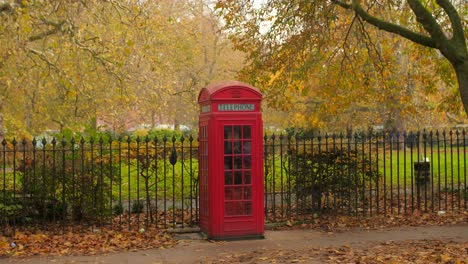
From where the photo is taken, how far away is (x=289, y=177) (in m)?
10.0

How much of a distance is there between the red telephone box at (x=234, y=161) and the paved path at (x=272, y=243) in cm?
30

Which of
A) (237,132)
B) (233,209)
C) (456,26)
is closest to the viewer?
(456,26)

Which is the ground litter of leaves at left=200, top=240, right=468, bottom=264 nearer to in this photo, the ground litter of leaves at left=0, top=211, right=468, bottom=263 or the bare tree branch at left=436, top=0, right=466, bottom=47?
the ground litter of leaves at left=0, top=211, right=468, bottom=263

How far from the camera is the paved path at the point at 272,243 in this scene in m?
7.51

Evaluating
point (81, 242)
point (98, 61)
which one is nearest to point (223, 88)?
point (81, 242)

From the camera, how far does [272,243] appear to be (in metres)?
8.45

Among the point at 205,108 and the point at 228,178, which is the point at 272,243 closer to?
the point at 228,178

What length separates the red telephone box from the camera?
846 centimetres

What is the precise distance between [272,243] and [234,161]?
1.35 meters

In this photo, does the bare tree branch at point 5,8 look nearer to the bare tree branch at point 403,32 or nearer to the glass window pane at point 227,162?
the glass window pane at point 227,162

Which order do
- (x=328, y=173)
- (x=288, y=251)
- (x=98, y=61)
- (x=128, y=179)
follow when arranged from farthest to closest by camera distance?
(x=98, y=61) < (x=328, y=173) < (x=128, y=179) < (x=288, y=251)

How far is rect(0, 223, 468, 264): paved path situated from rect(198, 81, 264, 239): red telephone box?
299 mm

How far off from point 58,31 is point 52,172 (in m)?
4.85

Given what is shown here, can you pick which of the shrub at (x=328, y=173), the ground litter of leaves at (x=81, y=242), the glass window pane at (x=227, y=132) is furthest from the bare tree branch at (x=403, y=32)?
the ground litter of leaves at (x=81, y=242)
